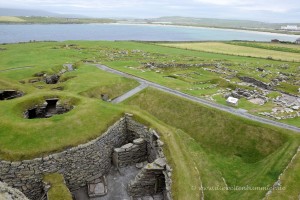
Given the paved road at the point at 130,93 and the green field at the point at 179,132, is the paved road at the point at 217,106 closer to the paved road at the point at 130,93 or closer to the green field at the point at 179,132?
the paved road at the point at 130,93

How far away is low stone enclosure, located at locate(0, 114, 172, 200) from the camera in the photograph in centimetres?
2319

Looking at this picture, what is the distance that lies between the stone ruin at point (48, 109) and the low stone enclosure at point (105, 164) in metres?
8.69

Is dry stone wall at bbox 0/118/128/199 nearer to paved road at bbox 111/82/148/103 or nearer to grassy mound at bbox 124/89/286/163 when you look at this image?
grassy mound at bbox 124/89/286/163

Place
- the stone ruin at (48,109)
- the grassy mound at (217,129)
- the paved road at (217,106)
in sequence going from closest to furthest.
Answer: the grassy mound at (217,129) → the paved road at (217,106) → the stone ruin at (48,109)

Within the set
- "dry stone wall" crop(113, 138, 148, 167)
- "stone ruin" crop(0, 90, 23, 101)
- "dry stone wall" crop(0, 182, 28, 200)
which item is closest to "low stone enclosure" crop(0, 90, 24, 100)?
"stone ruin" crop(0, 90, 23, 101)

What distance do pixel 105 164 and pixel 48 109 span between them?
40.9ft

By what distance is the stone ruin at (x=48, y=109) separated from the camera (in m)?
33.7

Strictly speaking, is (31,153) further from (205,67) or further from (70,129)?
(205,67)

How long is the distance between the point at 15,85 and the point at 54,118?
16584 mm

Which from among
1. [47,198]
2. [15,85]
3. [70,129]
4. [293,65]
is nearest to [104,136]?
[70,129]

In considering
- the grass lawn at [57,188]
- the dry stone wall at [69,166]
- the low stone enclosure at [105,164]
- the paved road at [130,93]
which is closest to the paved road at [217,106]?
the paved road at [130,93]

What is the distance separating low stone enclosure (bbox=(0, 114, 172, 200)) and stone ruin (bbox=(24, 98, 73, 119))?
8688mm

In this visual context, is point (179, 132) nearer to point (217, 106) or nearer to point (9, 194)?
point (217, 106)

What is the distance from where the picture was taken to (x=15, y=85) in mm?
41156
